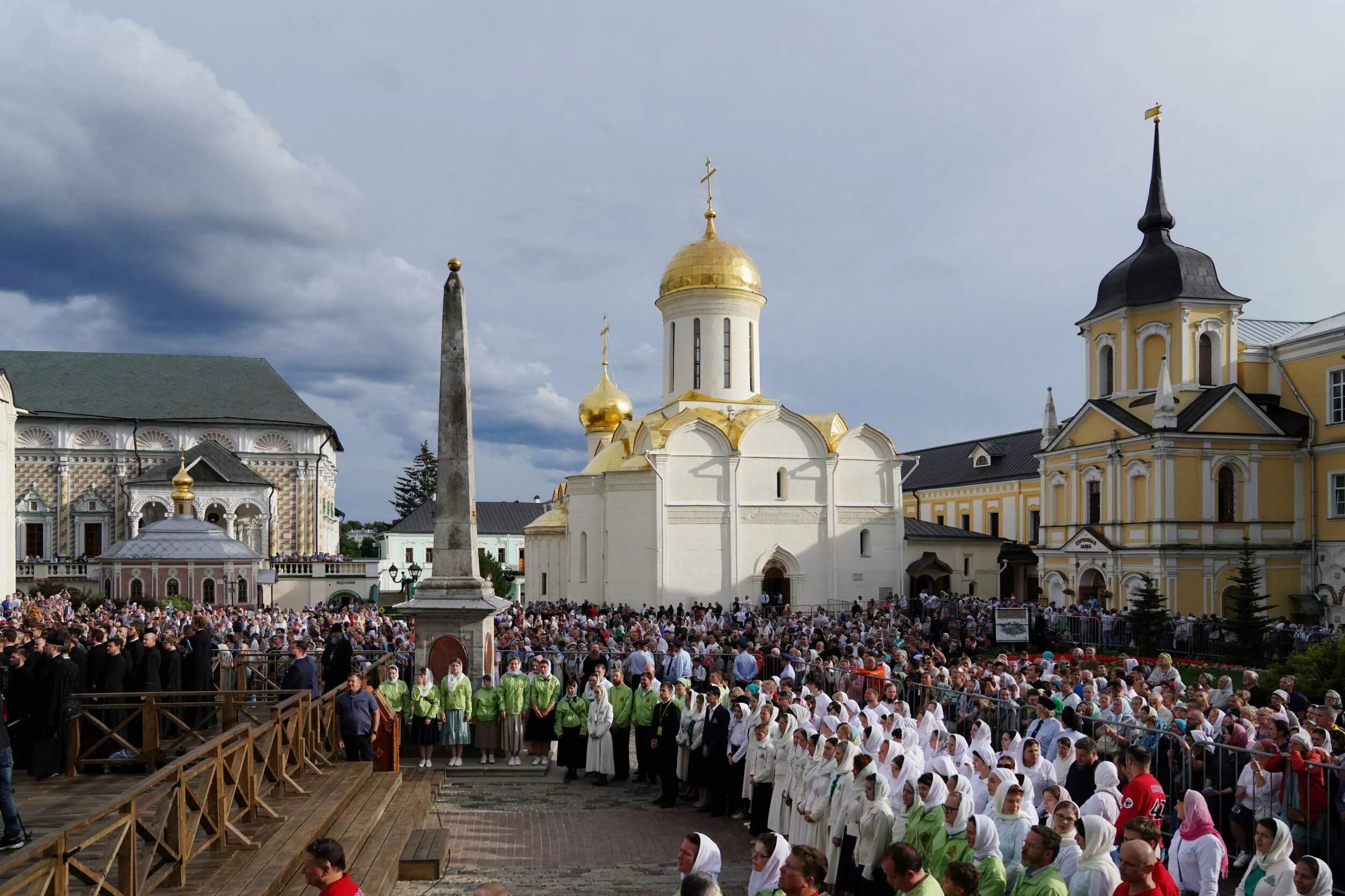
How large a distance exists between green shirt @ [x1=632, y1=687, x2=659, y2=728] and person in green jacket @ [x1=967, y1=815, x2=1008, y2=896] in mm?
6636

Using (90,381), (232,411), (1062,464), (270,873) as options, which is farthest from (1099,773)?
(90,381)

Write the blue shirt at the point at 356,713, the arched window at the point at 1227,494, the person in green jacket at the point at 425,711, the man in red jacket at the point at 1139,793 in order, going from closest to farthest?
the man in red jacket at the point at 1139,793
the blue shirt at the point at 356,713
the person in green jacket at the point at 425,711
the arched window at the point at 1227,494

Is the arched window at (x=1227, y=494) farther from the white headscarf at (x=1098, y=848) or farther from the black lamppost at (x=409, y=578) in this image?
the white headscarf at (x=1098, y=848)

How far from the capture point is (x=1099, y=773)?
7.74 m

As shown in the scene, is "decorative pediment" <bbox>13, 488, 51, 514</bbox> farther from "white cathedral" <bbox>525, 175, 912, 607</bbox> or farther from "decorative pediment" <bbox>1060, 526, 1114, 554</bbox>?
"decorative pediment" <bbox>1060, 526, 1114, 554</bbox>

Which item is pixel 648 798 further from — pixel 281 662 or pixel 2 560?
pixel 2 560

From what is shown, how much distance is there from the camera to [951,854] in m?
6.98

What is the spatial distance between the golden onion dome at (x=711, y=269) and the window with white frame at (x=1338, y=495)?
66.4 ft

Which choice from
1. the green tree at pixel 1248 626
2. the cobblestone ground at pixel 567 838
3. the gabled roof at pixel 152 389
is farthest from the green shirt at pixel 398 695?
the gabled roof at pixel 152 389

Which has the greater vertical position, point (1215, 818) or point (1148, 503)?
point (1148, 503)

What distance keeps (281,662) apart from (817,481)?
21536 mm

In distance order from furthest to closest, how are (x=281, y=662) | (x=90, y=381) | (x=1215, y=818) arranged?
(x=90, y=381)
(x=281, y=662)
(x=1215, y=818)

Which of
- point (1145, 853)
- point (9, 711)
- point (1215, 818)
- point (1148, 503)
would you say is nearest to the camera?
point (1145, 853)

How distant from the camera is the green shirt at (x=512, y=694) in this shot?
1334 cm
